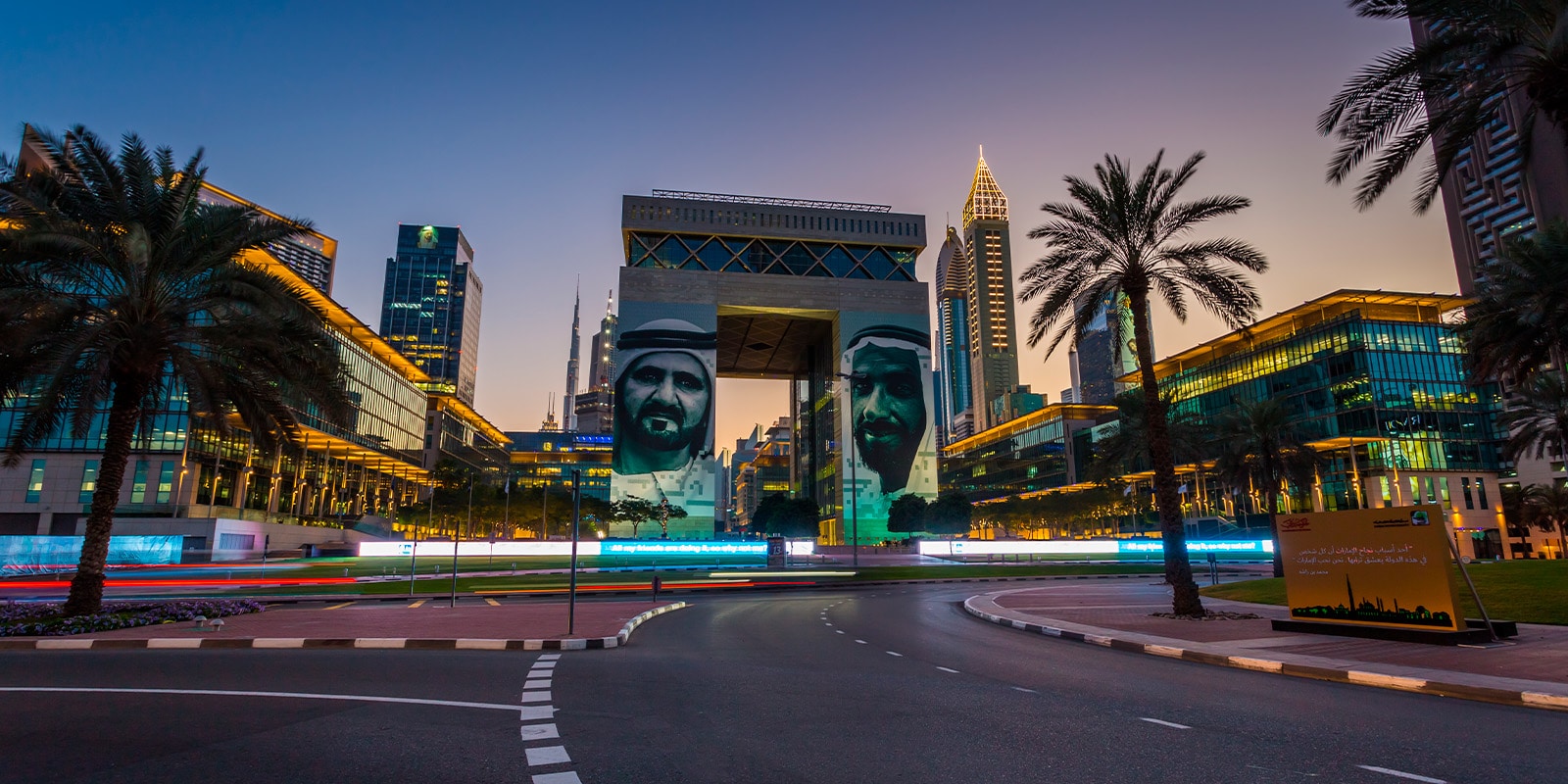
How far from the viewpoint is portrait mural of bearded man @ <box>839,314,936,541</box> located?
310 feet

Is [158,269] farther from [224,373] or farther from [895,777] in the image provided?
[895,777]

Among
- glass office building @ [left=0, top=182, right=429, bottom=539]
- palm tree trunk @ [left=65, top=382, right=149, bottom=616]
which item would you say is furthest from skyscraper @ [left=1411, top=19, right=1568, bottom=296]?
glass office building @ [left=0, top=182, right=429, bottom=539]

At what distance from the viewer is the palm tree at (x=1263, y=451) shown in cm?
4444

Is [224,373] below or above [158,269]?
below

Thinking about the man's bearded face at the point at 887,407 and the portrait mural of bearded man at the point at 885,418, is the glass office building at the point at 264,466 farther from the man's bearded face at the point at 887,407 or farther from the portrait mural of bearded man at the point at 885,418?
the man's bearded face at the point at 887,407

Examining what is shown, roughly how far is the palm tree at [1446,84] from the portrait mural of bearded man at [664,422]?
262 ft

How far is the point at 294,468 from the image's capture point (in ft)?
315

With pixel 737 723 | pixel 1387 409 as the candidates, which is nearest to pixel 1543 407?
pixel 1387 409

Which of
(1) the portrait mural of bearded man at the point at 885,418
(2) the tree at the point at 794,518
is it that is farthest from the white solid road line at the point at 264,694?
Answer: (2) the tree at the point at 794,518

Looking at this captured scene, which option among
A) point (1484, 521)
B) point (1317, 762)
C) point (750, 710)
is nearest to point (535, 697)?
point (750, 710)

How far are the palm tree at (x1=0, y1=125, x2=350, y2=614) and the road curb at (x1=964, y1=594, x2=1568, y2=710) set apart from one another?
1905 cm

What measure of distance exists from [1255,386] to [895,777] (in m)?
111

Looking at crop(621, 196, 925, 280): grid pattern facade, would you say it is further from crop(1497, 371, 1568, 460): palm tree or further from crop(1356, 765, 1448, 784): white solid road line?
crop(1356, 765, 1448, 784): white solid road line

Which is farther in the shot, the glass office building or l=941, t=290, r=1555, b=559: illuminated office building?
l=941, t=290, r=1555, b=559: illuminated office building
